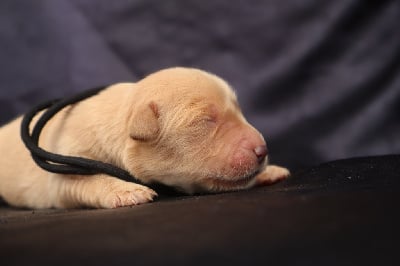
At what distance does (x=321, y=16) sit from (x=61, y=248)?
1.98m

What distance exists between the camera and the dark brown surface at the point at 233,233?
1.02 metres

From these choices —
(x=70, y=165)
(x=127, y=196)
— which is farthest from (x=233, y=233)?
(x=70, y=165)

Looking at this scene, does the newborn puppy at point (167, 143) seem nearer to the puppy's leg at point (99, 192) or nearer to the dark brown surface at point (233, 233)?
the puppy's leg at point (99, 192)

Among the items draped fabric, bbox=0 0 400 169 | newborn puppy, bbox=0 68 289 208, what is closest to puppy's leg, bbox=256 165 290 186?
newborn puppy, bbox=0 68 289 208

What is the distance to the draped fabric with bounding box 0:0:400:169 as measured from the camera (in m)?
2.68

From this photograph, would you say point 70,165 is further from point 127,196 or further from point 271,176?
point 271,176

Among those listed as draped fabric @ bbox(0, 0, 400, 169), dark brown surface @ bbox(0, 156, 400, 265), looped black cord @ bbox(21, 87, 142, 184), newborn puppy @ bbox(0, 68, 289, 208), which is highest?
draped fabric @ bbox(0, 0, 400, 169)

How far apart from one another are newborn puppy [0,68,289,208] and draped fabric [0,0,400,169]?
2.61 ft

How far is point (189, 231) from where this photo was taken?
1.14 m

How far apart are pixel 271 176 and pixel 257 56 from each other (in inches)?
37.7

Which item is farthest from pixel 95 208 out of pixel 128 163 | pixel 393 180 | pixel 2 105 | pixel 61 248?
pixel 2 105

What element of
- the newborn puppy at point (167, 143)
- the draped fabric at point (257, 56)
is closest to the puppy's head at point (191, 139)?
the newborn puppy at point (167, 143)

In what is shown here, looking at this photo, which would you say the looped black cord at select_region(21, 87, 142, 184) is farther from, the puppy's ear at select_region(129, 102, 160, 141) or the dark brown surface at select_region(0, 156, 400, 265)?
the dark brown surface at select_region(0, 156, 400, 265)

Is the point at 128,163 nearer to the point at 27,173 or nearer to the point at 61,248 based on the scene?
the point at 27,173
